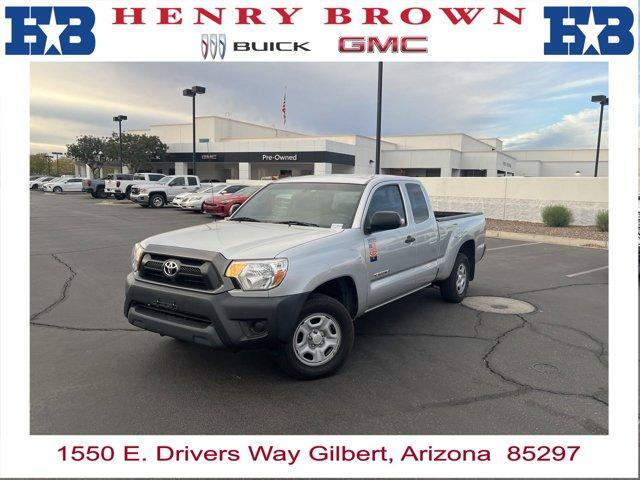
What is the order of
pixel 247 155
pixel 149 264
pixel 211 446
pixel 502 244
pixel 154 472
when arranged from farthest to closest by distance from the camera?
pixel 247 155 < pixel 502 244 < pixel 149 264 < pixel 211 446 < pixel 154 472

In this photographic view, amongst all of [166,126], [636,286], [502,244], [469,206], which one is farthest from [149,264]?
[166,126]

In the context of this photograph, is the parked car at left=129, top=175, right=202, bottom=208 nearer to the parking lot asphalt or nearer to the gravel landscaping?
the gravel landscaping

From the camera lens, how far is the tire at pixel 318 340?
3980 mm

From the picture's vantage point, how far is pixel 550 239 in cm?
1448

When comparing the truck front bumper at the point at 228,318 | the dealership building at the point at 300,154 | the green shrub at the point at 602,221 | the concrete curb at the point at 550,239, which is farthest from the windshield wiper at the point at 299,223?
the dealership building at the point at 300,154

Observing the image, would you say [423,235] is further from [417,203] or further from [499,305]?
[499,305]

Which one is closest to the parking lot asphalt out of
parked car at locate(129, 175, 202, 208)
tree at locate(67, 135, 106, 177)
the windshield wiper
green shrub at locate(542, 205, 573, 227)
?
the windshield wiper

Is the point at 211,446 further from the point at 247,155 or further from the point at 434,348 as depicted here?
the point at 247,155

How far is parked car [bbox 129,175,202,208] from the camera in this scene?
26031mm

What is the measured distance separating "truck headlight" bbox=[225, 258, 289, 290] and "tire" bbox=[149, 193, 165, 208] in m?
24.1

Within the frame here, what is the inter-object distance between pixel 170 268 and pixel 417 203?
3.31 metres

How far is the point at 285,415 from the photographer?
351cm

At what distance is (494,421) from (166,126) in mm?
67553

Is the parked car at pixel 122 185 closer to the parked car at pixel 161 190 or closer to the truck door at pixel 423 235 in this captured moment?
the parked car at pixel 161 190
